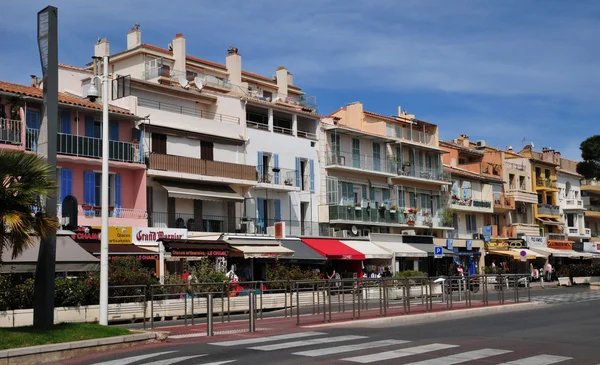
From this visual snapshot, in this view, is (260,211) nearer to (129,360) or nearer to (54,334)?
(54,334)

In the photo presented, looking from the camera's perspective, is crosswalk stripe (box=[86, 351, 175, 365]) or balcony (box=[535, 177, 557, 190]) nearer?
crosswalk stripe (box=[86, 351, 175, 365])

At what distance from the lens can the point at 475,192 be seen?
69.9 m

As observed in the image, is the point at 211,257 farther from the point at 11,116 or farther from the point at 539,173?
the point at 539,173

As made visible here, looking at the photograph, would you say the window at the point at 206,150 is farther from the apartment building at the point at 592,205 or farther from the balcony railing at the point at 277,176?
the apartment building at the point at 592,205

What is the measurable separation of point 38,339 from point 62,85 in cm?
2893

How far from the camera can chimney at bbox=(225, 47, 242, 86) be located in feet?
196

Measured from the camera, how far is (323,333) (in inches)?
743

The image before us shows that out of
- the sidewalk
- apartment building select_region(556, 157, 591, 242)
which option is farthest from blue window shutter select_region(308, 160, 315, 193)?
apartment building select_region(556, 157, 591, 242)

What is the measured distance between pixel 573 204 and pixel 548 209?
7.18m

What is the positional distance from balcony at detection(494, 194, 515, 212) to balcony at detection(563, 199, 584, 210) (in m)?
14.0

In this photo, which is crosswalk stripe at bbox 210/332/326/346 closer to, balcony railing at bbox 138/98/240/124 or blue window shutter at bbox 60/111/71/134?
blue window shutter at bbox 60/111/71/134

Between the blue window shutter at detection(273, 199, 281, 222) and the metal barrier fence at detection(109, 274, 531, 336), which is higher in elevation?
the blue window shutter at detection(273, 199, 281, 222)

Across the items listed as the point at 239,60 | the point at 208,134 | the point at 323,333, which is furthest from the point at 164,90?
the point at 323,333

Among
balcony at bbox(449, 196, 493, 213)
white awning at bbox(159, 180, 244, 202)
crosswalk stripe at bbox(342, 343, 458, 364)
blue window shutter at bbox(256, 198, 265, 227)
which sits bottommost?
crosswalk stripe at bbox(342, 343, 458, 364)
